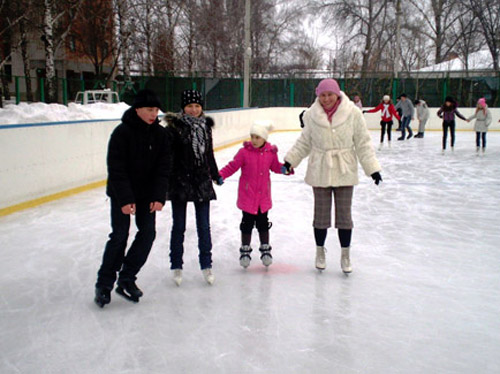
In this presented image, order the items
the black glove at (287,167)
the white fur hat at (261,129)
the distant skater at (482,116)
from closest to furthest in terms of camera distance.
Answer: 1. the white fur hat at (261,129)
2. the black glove at (287,167)
3. the distant skater at (482,116)

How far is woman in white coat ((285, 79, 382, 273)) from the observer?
348 centimetres

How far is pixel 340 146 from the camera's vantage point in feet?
11.5

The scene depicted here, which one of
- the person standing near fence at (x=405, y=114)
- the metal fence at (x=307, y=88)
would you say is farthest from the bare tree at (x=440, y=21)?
the person standing near fence at (x=405, y=114)

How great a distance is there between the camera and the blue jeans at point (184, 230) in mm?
3389

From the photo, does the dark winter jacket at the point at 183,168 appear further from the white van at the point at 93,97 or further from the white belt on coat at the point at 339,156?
the white van at the point at 93,97

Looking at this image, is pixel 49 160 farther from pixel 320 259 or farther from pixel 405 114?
pixel 405 114

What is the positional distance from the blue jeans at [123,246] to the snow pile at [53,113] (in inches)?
271

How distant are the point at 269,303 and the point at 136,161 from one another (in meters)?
1.14

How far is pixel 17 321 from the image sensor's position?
2.93m

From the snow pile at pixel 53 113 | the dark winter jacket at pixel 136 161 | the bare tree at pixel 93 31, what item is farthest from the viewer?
the bare tree at pixel 93 31

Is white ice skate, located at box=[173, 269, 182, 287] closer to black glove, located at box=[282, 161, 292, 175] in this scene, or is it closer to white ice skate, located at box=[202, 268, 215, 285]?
white ice skate, located at box=[202, 268, 215, 285]

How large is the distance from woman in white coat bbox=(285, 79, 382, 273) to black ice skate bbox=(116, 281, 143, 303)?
1311 millimetres

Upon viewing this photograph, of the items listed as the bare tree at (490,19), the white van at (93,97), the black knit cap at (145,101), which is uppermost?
the bare tree at (490,19)

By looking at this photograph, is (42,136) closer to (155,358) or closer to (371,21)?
(155,358)
